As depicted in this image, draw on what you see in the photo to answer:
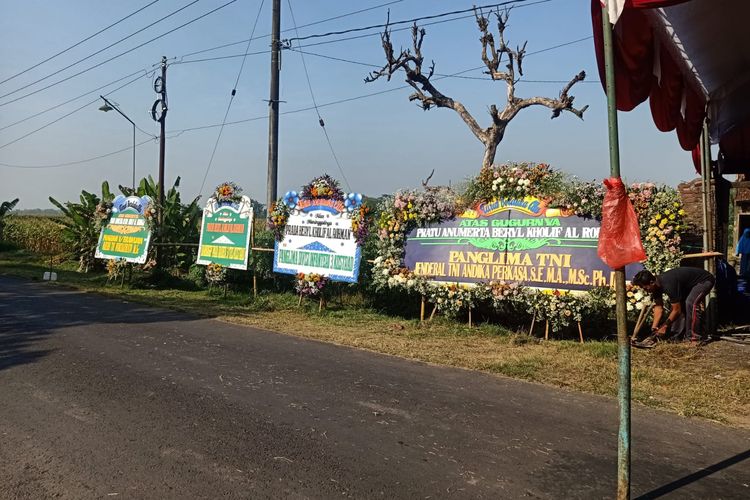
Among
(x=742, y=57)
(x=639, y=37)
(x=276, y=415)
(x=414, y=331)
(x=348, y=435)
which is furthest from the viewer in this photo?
(x=414, y=331)

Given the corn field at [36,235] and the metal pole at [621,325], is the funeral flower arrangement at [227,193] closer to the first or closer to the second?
the metal pole at [621,325]

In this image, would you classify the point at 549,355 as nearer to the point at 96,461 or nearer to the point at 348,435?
the point at 348,435

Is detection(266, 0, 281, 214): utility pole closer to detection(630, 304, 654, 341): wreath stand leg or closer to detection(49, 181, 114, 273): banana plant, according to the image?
detection(49, 181, 114, 273): banana plant

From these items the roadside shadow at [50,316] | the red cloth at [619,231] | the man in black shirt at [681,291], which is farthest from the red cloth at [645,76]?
the roadside shadow at [50,316]

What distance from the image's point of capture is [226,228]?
14.4m

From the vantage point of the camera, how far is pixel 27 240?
110 feet

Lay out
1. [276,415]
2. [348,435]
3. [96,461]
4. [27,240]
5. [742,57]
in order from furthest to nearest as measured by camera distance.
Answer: [27,240] → [742,57] → [276,415] → [348,435] → [96,461]

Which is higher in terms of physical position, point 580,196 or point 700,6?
point 700,6

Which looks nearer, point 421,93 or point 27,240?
point 421,93

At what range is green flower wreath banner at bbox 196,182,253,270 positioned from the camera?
14.0 metres

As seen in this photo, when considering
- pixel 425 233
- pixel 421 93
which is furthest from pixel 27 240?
pixel 425 233

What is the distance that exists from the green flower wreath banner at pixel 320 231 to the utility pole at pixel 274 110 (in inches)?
135

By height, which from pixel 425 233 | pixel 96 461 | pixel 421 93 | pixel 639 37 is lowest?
pixel 96 461

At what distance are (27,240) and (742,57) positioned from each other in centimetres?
3643
